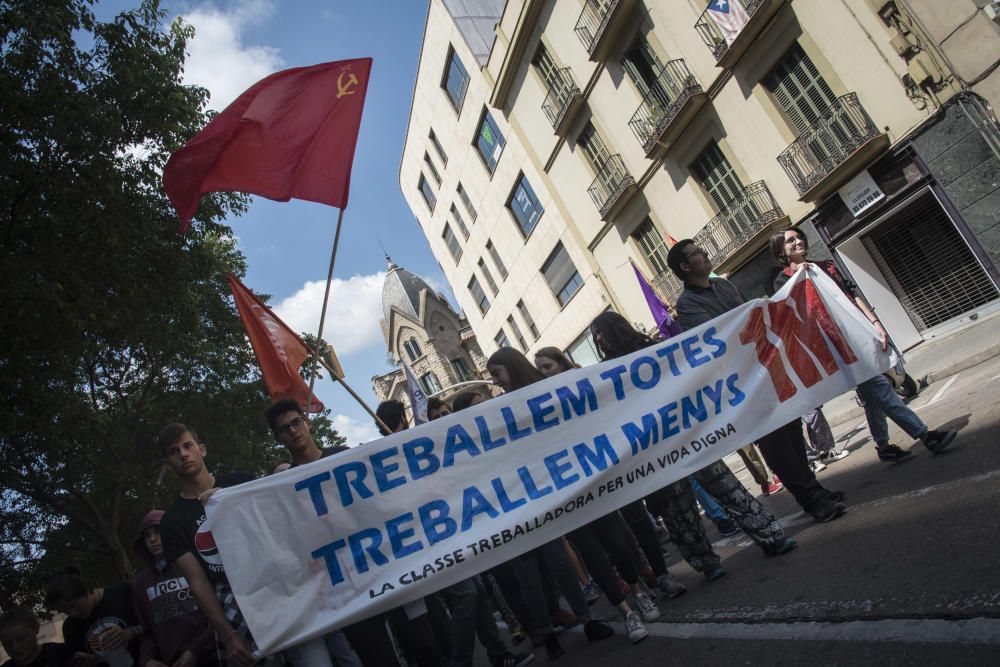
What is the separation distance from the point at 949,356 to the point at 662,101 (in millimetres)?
10355

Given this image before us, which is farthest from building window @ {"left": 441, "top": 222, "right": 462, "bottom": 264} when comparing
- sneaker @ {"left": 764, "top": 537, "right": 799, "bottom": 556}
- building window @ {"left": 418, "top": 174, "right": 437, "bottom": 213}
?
sneaker @ {"left": 764, "top": 537, "right": 799, "bottom": 556}

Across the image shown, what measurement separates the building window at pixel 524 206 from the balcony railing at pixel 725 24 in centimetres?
991

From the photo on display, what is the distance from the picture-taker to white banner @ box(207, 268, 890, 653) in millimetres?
3309

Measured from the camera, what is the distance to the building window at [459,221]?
30.8 meters

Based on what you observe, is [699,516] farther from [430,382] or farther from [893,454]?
[430,382]

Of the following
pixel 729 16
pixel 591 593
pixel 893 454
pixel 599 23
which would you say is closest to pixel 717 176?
pixel 729 16

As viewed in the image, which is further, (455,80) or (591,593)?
(455,80)

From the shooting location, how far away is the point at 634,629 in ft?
11.0

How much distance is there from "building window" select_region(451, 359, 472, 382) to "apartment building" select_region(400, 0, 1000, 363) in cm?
2539

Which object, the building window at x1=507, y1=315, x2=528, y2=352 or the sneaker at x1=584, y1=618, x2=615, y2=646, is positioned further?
the building window at x1=507, y1=315, x2=528, y2=352

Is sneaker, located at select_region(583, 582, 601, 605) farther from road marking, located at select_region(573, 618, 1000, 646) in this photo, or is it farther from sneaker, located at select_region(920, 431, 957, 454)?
sneaker, located at select_region(920, 431, 957, 454)

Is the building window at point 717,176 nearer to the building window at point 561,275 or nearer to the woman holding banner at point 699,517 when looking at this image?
the building window at point 561,275

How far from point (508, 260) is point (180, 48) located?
696 inches

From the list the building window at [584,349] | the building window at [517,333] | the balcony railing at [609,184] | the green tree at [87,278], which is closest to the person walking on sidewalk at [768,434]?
the green tree at [87,278]
